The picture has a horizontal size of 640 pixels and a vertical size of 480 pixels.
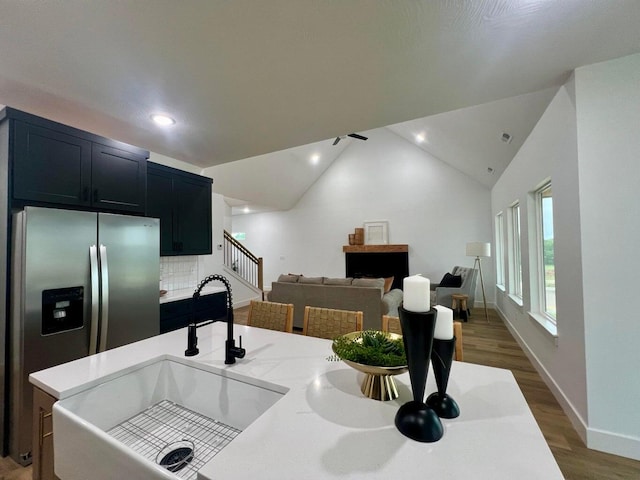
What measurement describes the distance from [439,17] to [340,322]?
1778mm

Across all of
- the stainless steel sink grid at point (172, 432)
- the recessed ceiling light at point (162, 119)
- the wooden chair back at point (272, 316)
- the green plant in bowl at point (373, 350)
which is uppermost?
the recessed ceiling light at point (162, 119)

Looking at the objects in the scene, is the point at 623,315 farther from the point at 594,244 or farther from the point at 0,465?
the point at 0,465

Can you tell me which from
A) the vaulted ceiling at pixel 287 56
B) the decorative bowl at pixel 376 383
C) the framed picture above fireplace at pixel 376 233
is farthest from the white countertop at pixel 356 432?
the framed picture above fireplace at pixel 376 233

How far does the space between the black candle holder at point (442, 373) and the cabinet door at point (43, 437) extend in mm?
1424

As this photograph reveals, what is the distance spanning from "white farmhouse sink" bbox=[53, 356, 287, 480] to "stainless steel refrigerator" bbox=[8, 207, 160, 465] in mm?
1009

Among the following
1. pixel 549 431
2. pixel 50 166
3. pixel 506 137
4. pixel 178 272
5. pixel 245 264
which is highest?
pixel 506 137

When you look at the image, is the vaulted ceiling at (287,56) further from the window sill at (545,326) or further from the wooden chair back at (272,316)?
the window sill at (545,326)

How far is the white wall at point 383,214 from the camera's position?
253 inches

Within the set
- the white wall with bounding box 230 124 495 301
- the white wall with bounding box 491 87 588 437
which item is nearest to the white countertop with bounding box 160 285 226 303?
the white wall with bounding box 491 87 588 437

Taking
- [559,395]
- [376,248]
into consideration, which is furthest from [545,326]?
[376,248]

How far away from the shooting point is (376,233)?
7.31 metres

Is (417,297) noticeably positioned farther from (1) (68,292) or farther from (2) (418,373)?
(1) (68,292)

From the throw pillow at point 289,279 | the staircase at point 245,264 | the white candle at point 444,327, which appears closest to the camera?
the white candle at point 444,327

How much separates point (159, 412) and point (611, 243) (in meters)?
2.76
